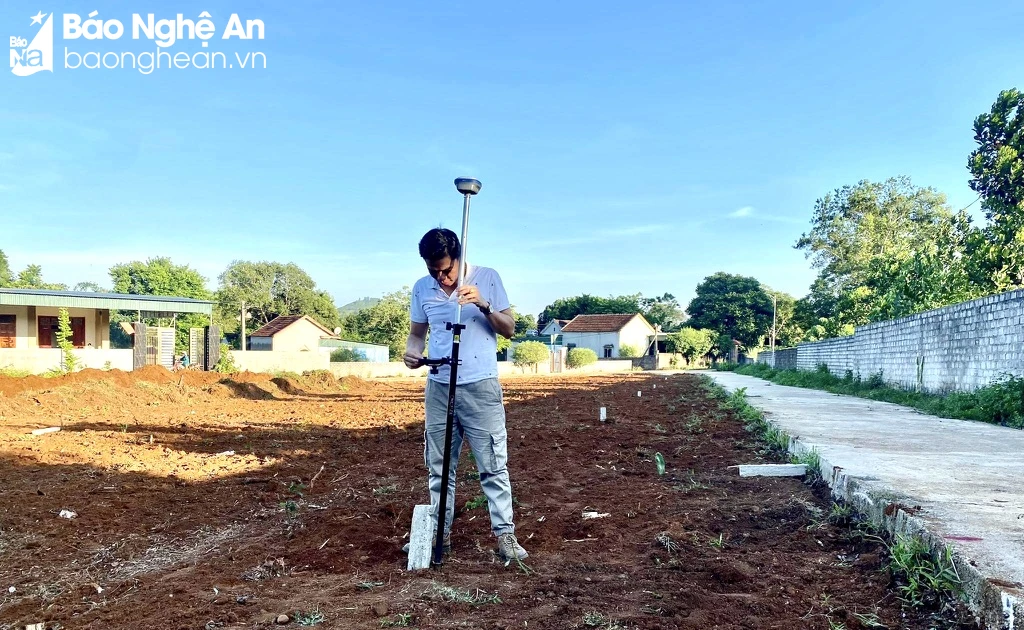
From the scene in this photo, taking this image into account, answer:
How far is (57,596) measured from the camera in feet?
9.48

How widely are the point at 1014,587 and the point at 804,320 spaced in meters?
48.8

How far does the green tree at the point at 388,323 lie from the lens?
38750mm

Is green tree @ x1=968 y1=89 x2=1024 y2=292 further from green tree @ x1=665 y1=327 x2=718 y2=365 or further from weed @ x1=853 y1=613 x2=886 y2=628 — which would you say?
green tree @ x1=665 y1=327 x2=718 y2=365

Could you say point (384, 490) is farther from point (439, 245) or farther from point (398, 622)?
point (398, 622)

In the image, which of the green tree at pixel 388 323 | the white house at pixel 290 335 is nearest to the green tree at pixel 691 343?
the green tree at pixel 388 323

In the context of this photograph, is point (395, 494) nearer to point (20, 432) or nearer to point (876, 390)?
point (20, 432)

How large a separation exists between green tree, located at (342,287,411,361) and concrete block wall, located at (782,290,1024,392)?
26.0 metres

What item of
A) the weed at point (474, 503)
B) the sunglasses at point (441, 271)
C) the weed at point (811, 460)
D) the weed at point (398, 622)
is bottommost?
the weed at point (474, 503)

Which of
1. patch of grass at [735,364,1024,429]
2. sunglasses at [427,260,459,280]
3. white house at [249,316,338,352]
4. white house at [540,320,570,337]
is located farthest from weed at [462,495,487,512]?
white house at [540,320,570,337]

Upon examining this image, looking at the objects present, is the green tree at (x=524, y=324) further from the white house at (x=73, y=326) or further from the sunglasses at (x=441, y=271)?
the sunglasses at (x=441, y=271)

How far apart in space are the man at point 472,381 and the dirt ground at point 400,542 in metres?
0.26

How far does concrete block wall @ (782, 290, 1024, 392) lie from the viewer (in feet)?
28.6

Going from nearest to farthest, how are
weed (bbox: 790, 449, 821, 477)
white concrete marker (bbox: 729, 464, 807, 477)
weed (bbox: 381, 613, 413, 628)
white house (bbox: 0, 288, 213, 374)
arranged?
weed (bbox: 381, 613, 413, 628) < weed (bbox: 790, 449, 821, 477) < white concrete marker (bbox: 729, 464, 807, 477) < white house (bbox: 0, 288, 213, 374)

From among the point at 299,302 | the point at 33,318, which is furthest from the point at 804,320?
the point at 33,318
